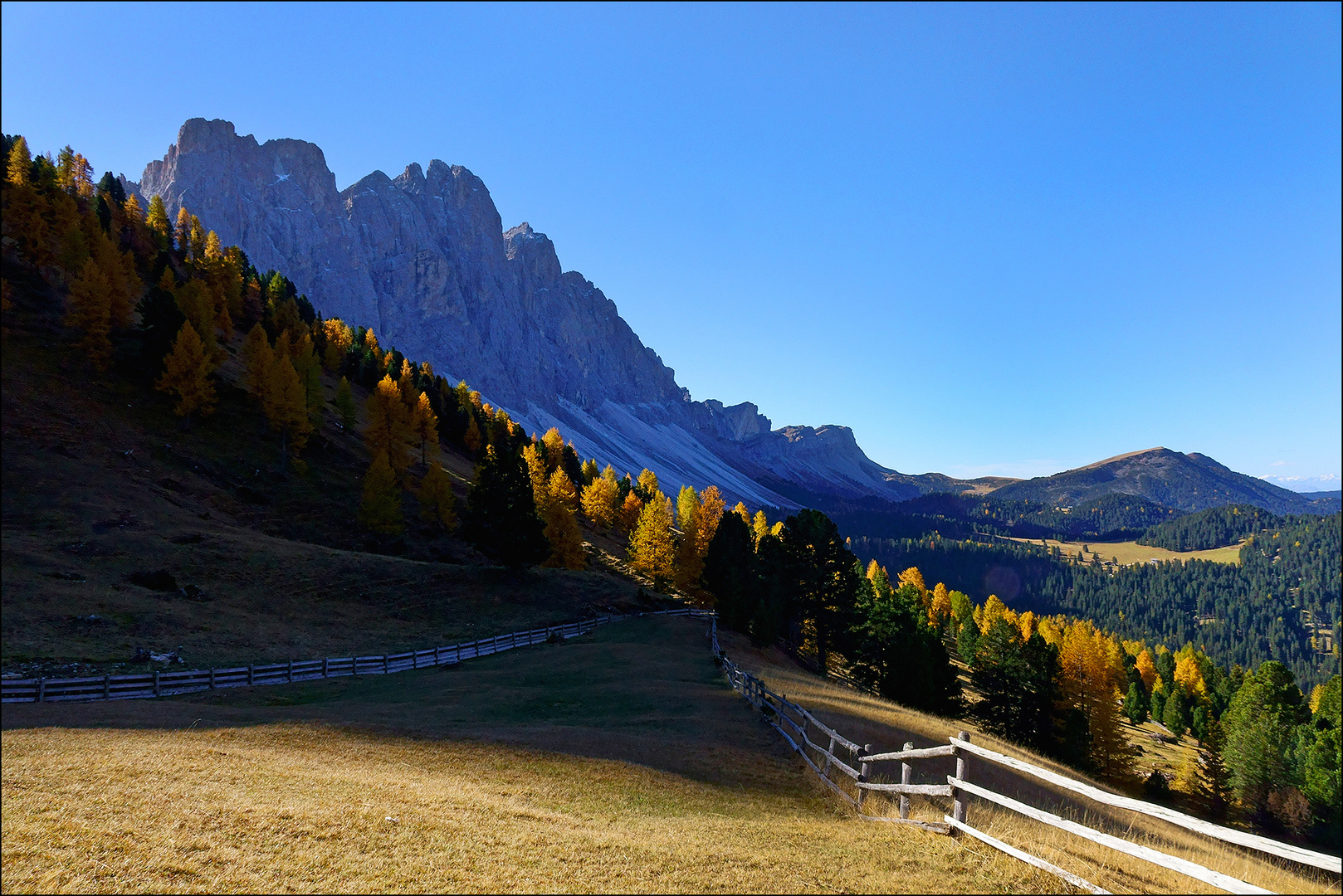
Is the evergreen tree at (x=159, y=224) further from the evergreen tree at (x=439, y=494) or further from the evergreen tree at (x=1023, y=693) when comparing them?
the evergreen tree at (x=1023, y=693)

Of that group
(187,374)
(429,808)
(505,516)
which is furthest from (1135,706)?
(187,374)

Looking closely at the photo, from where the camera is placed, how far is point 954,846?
10062 mm

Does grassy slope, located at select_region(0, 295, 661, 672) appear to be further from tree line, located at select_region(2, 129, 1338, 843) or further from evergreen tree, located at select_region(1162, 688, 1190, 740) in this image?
evergreen tree, located at select_region(1162, 688, 1190, 740)

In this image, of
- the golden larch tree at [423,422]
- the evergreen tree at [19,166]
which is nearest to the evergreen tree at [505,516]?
the golden larch tree at [423,422]

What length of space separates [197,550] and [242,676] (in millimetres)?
20358

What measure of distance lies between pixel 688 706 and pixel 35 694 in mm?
22597

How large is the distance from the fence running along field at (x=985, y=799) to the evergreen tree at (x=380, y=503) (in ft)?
166

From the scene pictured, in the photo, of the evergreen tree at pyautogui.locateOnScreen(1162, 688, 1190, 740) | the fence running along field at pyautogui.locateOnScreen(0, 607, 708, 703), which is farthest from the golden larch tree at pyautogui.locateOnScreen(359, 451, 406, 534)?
the evergreen tree at pyautogui.locateOnScreen(1162, 688, 1190, 740)

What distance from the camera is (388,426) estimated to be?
259 ft

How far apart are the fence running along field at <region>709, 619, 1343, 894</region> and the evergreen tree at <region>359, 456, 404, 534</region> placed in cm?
5050

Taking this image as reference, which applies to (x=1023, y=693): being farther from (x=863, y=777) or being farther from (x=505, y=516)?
(x=505, y=516)

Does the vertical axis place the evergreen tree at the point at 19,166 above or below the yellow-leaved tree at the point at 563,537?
above

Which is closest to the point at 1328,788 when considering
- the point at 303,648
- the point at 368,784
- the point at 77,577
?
the point at 368,784

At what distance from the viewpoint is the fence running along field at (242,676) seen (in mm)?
21188
